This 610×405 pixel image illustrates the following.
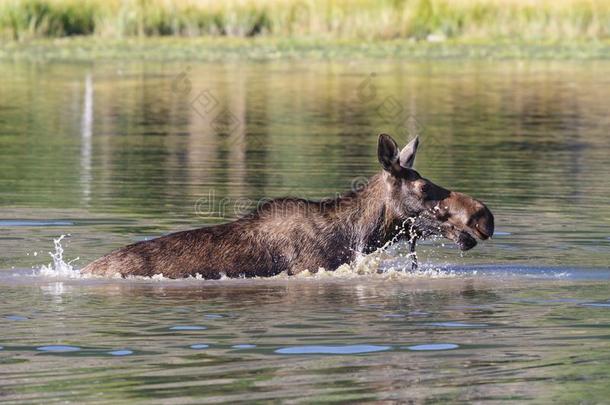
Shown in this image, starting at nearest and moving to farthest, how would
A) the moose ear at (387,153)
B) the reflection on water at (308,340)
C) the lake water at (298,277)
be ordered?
the reflection on water at (308,340), the lake water at (298,277), the moose ear at (387,153)

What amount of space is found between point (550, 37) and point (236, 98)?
1923 cm

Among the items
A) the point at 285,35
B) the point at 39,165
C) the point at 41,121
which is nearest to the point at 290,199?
the point at 39,165

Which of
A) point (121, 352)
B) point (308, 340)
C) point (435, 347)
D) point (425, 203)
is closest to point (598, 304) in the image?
point (425, 203)

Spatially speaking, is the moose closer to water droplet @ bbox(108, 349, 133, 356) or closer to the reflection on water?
the reflection on water

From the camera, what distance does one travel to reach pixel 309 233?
1349 centimetres

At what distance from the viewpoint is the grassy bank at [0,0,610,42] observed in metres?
52.7

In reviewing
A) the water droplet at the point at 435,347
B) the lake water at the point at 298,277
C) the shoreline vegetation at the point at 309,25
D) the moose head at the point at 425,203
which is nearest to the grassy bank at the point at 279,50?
the shoreline vegetation at the point at 309,25

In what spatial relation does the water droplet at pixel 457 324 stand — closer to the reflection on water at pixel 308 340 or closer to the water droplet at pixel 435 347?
the reflection on water at pixel 308 340

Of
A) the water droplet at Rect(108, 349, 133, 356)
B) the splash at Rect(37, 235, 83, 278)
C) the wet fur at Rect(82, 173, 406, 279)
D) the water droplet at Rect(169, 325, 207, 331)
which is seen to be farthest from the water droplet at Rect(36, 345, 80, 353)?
the splash at Rect(37, 235, 83, 278)

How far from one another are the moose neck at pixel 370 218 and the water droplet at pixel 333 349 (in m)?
3.06

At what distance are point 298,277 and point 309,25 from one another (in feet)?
134

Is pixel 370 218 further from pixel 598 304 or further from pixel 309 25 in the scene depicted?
pixel 309 25

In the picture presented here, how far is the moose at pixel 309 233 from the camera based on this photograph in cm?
1344

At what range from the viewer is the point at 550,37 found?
52562 mm
